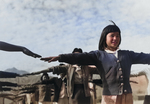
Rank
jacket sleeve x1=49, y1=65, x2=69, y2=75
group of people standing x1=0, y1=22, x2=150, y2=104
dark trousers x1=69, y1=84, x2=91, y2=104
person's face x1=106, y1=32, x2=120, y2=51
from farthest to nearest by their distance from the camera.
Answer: jacket sleeve x1=49, y1=65, x2=69, y2=75
dark trousers x1=69, y1=84, x2=91, y2=104
person's face x1=106, y1=32, x2=120, y2=51
group of people standing x1=0, y1=22, x2=150, y2=104

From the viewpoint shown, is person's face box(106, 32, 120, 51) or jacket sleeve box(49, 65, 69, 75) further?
jacket sleeve box(49, 65, 69, 75)

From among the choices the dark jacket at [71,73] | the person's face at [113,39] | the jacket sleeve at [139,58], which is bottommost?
the dark jacket at [71,73]

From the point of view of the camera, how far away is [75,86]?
142 inches

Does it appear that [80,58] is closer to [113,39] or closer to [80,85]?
[113,39]

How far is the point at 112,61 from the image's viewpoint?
1.82 meters

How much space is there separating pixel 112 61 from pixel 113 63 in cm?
2

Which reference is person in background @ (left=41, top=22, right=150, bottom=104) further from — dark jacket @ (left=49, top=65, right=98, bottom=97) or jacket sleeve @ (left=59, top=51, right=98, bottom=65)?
dark jacket @ (left=49, top=65, right=98, bottom=97)

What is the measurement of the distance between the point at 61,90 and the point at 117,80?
8.43 ft

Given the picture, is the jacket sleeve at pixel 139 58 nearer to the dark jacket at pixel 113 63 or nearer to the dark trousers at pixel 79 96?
the dark jacket at pixel 113 63

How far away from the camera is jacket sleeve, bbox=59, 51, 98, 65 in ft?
5.81

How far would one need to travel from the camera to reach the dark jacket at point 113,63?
1759 millimetres

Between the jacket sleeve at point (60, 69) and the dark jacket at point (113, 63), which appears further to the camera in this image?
the jacket sleeve at point (60, 69)

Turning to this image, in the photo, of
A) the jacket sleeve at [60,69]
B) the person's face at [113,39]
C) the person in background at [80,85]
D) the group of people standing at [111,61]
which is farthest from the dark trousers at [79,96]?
the person's face at [113,39]

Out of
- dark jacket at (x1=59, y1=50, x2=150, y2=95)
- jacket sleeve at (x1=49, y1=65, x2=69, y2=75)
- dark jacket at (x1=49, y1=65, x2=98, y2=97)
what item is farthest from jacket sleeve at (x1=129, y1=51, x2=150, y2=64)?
jacket sleeve at (x1=49, y1=65, x2=69, y2=75)
